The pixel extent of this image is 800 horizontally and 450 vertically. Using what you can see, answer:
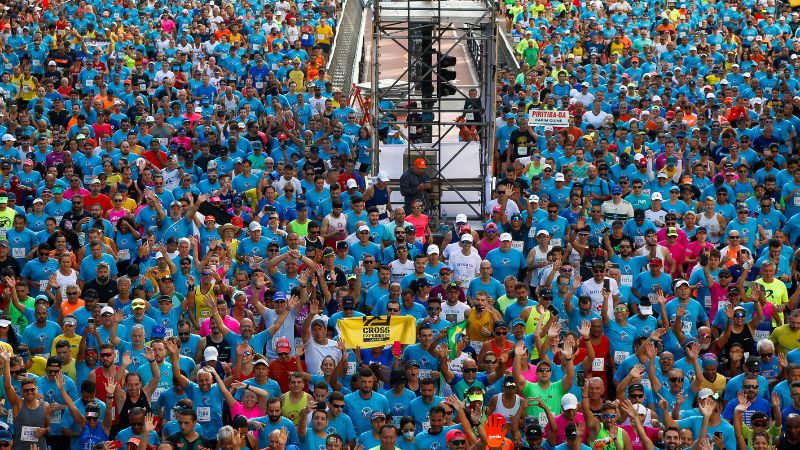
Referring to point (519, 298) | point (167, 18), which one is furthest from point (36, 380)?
point (167, 18)

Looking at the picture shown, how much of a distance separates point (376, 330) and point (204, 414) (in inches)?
87.1

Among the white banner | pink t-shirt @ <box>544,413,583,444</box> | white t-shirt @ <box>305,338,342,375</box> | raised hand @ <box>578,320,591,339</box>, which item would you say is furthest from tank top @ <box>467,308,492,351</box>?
the white banner

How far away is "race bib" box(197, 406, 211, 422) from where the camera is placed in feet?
47.8

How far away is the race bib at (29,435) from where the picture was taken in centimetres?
1441

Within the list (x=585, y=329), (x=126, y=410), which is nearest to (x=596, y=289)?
(x=585, y=329)

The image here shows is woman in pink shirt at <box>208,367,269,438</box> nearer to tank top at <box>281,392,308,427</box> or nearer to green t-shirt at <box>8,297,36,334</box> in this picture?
tank top at <box>281,392,308,427</box>

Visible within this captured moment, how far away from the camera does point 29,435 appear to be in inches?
568

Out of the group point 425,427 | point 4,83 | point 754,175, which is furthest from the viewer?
point 4,83

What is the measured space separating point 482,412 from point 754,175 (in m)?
8.31

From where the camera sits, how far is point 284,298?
53.5ft

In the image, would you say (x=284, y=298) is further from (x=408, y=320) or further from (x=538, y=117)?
(x=538, y=117)

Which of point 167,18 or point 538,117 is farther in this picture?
point 167,18

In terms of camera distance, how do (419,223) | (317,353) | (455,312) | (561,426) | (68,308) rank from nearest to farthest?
(561,426) < (317,353) < (455,312) < (68,308) < (419,223)

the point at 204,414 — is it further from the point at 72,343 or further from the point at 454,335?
the point at 454,335
